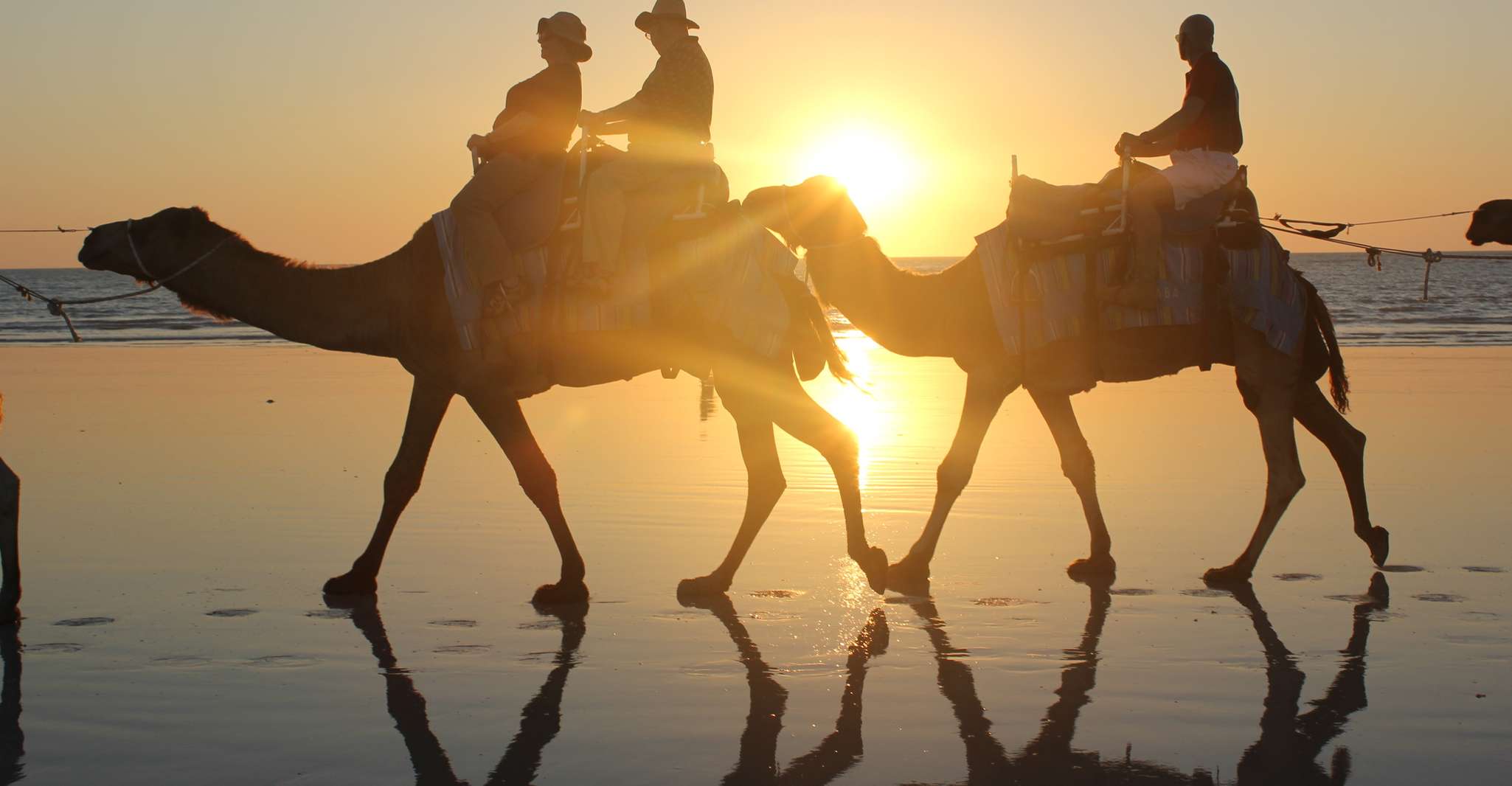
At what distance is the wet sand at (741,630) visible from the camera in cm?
528

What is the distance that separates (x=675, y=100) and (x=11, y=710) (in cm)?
404

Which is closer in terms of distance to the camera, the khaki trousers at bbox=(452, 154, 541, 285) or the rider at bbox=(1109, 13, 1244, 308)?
the khaki trousers at bbox=(452, 154, 541, 285)

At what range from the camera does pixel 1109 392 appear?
61.4 ft

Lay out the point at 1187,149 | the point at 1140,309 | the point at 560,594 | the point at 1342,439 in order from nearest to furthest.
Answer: the point at 560,594
the point at 1140,309
the point at 1187,149
the point at 1342,439

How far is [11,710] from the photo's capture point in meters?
5.73

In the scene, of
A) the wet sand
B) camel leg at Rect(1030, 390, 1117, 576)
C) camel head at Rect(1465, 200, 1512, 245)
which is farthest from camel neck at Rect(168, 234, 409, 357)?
camel head at Rect(1465, 200, 1512, 245)

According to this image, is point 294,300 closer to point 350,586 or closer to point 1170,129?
point 350,586

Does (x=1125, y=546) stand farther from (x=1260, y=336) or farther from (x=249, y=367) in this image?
(x=249, y=367)

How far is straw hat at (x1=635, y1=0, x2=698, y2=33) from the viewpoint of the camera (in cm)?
786

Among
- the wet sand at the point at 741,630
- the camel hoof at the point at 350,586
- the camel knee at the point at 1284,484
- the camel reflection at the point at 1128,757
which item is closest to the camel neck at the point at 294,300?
the camel hoof at the point at 350,586

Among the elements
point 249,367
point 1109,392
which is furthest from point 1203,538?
point 249,367

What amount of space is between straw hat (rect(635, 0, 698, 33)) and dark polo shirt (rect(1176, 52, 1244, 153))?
280 centimetres

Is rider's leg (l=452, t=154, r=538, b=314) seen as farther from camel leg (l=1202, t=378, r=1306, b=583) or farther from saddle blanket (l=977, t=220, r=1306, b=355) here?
camel leg (l=1202, t=378, r=1306, b=583)

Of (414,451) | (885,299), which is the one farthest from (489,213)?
(885,299)
